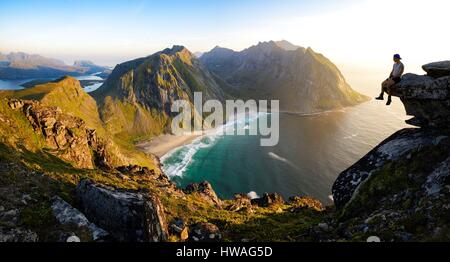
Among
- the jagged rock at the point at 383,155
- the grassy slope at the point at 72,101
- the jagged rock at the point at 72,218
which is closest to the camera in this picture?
the jagged rock at the point at 72,218

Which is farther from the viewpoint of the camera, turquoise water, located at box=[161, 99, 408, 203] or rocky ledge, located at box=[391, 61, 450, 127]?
turquoise water, located at box=[161, 99, 408, 203]

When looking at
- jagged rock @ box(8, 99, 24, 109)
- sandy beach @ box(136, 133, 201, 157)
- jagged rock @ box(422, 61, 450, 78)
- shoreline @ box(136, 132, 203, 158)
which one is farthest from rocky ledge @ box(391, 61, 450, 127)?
sandy beach @ box(136, 133, 201, 157)

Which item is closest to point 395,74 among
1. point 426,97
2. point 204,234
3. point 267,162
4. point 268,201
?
point 426,97

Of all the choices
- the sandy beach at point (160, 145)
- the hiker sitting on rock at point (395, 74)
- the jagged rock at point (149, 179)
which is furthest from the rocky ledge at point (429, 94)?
the sandy beach at point (160, 145)

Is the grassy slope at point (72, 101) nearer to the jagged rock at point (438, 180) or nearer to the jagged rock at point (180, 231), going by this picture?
the jagged rock at point (180, 231)

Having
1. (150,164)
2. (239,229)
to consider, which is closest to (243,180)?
(150,164)

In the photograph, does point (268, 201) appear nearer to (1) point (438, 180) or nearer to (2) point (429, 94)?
(2) point (429, 94)

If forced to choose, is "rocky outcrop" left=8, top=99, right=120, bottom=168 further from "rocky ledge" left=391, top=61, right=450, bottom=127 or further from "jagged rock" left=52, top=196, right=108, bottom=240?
"rocky ledge" left=391, top=61, right=450, bottom=127
